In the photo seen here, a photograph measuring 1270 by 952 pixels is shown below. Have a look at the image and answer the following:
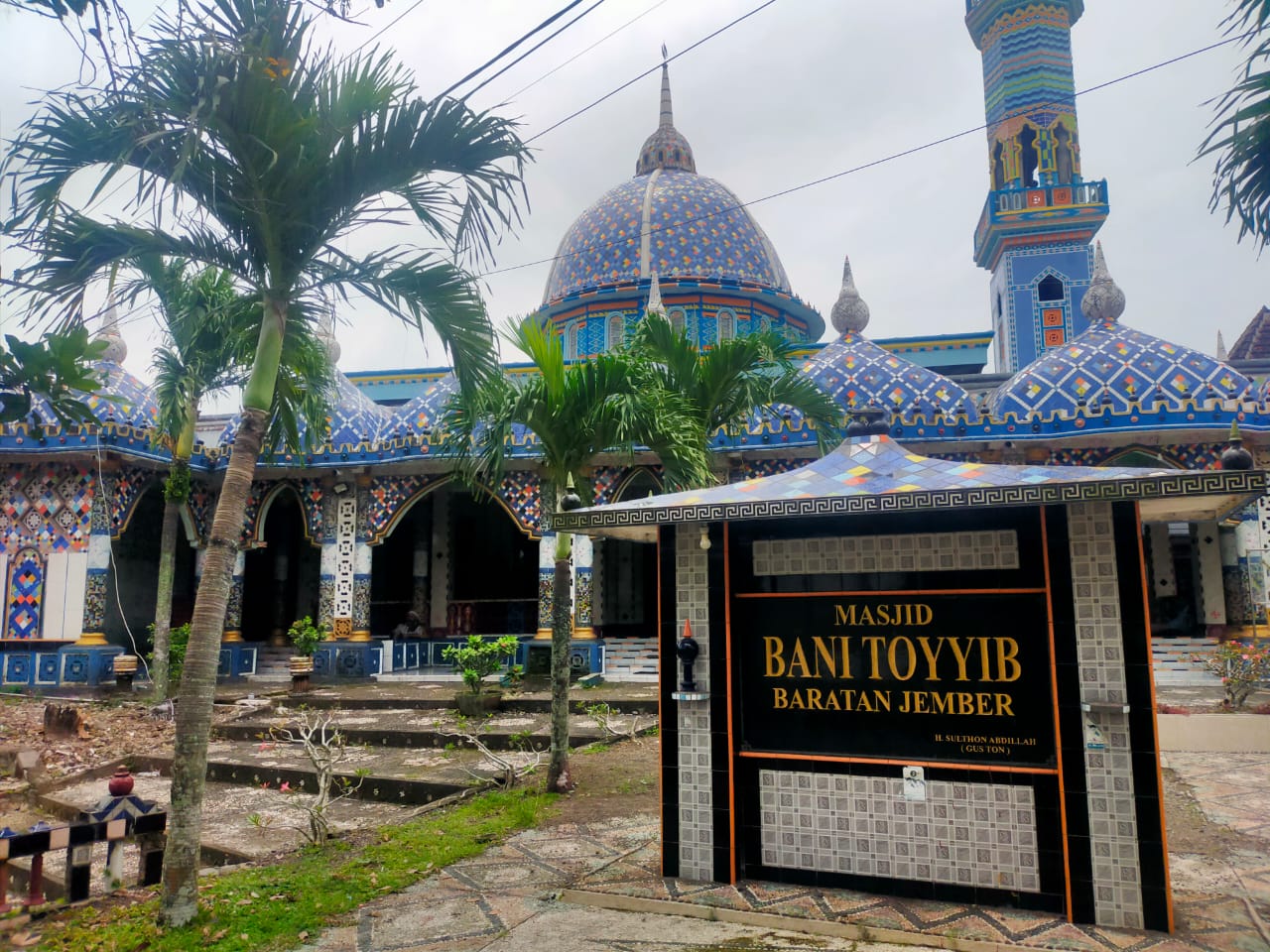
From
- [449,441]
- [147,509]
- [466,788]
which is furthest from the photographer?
[147,509]

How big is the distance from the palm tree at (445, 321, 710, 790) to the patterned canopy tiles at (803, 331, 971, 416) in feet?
24.0

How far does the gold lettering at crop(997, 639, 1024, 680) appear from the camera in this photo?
16.1 ft

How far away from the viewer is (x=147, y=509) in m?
18.1

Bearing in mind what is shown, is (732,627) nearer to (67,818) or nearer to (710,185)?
(67,818)

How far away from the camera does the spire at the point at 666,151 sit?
81.4 ft

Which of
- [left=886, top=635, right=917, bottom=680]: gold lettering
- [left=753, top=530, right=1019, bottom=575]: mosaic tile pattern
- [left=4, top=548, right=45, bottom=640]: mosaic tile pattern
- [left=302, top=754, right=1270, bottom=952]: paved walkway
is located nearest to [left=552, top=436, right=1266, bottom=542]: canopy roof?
[left=753, top=530, right=1019, bottom=575]: mosaic tile pattern

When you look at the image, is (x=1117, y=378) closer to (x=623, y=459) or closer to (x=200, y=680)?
(x=623, y=459)

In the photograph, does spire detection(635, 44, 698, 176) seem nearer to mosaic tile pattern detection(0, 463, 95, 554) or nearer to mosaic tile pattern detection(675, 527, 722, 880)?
mosaic tile pattern detection(0, 463, 95, 554)

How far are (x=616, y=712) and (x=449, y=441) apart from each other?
503 cm

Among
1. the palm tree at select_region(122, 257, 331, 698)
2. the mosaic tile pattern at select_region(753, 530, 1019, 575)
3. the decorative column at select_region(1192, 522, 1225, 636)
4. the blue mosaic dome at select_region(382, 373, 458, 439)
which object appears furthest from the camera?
the blue mosaic dome at select_region(382, 373, 458, 439)

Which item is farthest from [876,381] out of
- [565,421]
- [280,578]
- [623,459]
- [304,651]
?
[280,578]

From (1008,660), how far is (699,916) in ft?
6.70

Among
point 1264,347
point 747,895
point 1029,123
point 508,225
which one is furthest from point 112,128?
point 1264,347

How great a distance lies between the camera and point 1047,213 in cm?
2403
